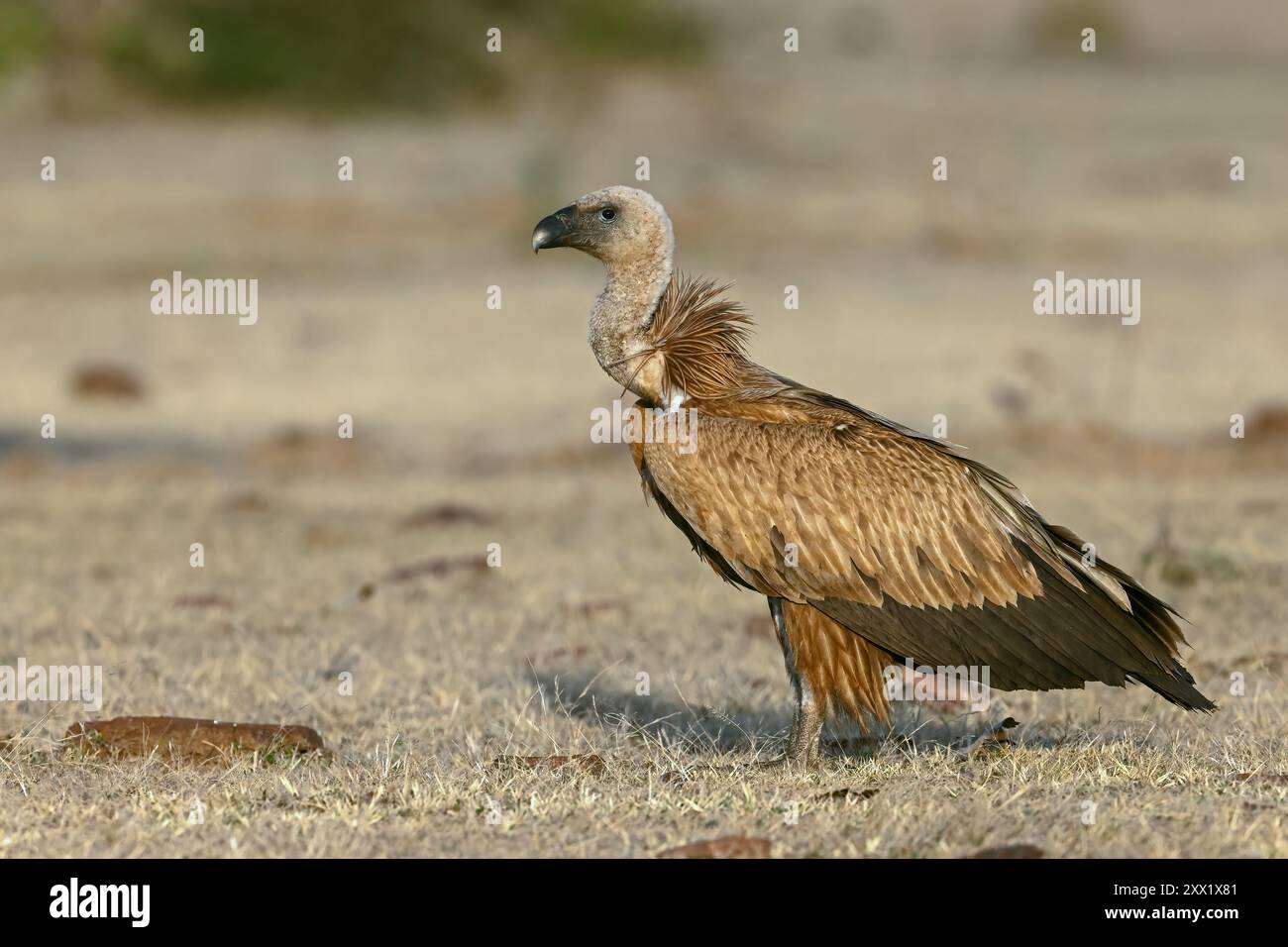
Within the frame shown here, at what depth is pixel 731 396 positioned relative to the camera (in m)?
5.98

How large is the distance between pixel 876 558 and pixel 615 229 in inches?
55.9

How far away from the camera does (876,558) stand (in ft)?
18.9

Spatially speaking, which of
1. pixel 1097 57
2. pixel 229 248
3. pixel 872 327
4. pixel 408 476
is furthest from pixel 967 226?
pixel 1097 57

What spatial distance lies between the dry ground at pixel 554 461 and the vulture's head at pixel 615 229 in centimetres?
162

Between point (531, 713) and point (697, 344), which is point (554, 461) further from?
point (697, 344)

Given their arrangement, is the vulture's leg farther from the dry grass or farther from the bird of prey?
the dry grass

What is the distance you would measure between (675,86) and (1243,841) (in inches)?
1531

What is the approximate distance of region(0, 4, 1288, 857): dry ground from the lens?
5.38m

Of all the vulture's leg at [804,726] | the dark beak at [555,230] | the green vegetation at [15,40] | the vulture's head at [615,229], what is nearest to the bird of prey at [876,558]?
the vulture's leg at [804,726]

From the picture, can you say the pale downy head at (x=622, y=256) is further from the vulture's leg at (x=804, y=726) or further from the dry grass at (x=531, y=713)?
the dry grass at (x=531, y=713)

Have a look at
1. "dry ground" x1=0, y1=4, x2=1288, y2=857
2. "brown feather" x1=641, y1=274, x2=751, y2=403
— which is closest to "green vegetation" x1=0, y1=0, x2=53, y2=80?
"dry ground" x1=0, y1=4, x2=1288, y2=857

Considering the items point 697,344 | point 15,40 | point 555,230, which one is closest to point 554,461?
point 555,230

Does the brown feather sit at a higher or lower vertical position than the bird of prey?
higher
